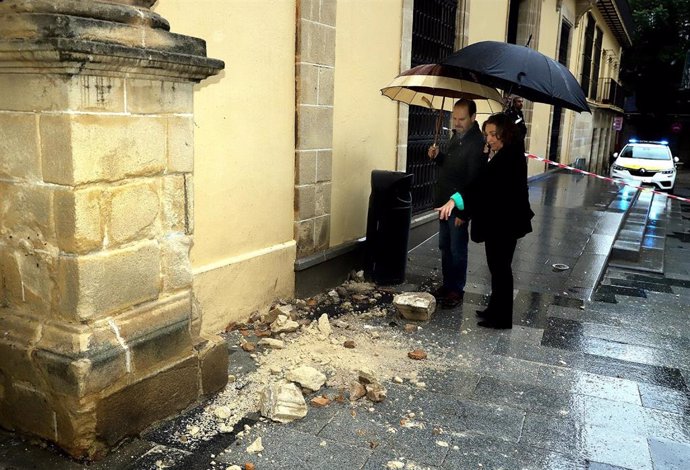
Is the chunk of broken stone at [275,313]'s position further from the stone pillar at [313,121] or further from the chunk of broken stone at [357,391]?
the chunk of broken stone at [357,391]

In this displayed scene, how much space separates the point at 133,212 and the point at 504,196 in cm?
287

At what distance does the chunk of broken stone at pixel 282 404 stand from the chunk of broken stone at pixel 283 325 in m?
1.24

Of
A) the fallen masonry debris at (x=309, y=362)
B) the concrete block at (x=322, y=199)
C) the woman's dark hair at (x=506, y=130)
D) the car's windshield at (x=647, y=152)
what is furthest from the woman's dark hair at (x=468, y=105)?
the car's windshield at (x=647, y=152)

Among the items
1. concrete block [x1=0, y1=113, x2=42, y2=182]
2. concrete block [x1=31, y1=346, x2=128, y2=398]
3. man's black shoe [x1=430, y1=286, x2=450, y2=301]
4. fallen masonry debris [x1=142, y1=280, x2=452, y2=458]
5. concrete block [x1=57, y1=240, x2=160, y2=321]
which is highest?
concrete block [x1=0, y1=113, x2=42, y2=182]

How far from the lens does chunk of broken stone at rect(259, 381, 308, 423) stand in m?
3.41

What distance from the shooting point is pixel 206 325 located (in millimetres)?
4641

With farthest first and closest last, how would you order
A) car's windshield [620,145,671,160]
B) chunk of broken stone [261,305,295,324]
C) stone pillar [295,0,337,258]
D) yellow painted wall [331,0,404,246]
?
car's windshield [620,145,671,160] < yellow painted wall [331,0,404,246] < stone pillar [295,0,337,258] < chunk of broken stone [261,305,295,324]

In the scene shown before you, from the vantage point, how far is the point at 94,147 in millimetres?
2797

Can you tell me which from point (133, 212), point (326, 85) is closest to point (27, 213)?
point (133, 212)

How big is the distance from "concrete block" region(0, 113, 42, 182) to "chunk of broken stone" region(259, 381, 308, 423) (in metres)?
1.66

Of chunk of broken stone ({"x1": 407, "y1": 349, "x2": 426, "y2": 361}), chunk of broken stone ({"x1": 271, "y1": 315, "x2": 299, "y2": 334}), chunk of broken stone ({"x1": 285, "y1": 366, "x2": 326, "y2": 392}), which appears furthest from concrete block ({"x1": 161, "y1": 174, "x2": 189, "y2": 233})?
chunk of broken stone ({"x1": 407, "y1": 349, "x2": 426, "y2": 361})

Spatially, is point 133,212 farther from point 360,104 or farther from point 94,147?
point 360,104

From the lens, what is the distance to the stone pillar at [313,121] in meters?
5.40

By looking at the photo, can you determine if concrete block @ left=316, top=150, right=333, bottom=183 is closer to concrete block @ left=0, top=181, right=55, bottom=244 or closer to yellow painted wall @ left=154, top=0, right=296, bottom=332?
yellow painted wall @ left=154, top=0, right=296, bottom=332
